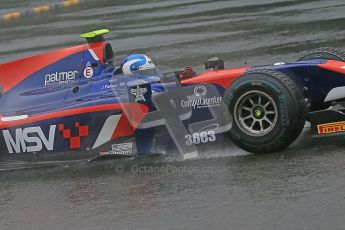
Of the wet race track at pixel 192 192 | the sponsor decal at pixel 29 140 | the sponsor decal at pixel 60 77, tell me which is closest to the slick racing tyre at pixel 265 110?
the wet race track at pixel 192 192

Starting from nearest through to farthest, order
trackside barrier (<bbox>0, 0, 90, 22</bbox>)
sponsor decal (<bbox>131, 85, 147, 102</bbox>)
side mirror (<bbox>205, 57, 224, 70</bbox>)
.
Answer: sponsor decal (<bbox>131, 85, 147, 102</bbox>), side mirror (<bbox>205, 57, 224, 70</bbox>), trackside barrier (<bbox>0, 0, 90, 22</bbox>)

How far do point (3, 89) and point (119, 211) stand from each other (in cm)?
322

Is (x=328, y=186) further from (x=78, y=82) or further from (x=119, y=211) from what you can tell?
(x=78, y=82)

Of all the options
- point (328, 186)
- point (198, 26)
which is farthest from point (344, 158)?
point (198, 26)

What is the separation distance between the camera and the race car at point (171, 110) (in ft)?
21.7

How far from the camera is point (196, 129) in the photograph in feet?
23.2

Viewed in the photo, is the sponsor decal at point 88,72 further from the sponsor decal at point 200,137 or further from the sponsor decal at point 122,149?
the sponsor decal at point 200,137

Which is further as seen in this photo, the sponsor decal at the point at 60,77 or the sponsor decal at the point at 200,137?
the sponsor decal at the point at 60,77

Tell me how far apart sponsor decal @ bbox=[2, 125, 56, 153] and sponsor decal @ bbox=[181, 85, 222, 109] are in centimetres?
145

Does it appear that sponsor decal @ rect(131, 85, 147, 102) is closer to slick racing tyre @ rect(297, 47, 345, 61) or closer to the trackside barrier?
slick racing tyre @ rect(297, 47, 345, 61)

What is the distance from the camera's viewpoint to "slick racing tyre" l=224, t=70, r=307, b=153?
6473mm

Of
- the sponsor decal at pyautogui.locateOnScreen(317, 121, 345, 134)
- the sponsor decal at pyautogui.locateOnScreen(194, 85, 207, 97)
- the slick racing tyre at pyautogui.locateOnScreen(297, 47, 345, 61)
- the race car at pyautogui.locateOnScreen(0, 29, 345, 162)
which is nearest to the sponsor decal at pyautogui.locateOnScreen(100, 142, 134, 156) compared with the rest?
the race car at pyautogui.locateOnScreen(0, 29, 345, 162)

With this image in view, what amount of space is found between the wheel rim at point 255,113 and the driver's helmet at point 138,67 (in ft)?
4.55

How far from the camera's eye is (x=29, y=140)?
7.56 meters
